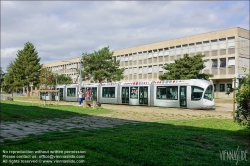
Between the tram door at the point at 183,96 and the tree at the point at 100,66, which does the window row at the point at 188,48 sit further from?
the tram door at the point at 183,96

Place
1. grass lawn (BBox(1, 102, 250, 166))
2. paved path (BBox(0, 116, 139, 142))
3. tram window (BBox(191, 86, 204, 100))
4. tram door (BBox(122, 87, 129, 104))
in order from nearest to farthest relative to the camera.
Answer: grass lawn (BBox(1, 102, 250, 166)), paved path (BBox(0, 116, 139, 142)), tram window (BBox(191, 86, 204, 100)), tram door (BBox(122, 87, 129, 104))

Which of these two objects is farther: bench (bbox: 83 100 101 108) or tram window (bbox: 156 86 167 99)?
tram window (bbox: 156 86 167 99)

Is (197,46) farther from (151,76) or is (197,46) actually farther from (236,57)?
(151,76)

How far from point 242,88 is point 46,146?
6265 millimetres

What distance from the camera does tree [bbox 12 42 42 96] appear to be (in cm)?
6762

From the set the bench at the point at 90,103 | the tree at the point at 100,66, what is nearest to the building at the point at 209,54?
the tree at the point at 100,66

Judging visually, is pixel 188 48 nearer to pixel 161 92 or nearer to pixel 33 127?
pixel 161 92

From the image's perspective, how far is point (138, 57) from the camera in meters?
70.1

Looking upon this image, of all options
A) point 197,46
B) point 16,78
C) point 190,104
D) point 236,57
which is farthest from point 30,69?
point 190,104

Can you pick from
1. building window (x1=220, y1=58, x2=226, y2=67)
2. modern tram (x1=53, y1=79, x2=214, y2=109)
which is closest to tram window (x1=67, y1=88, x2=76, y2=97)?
modern tram (x1=53, y1=79, x2=214, y2=109)

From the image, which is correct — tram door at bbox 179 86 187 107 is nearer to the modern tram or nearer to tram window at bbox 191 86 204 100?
the modern tram

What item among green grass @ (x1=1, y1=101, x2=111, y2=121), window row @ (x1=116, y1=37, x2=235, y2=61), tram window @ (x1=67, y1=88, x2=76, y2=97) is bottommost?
green grass @ (x1=1, y1=101, x2=111, y2=121)

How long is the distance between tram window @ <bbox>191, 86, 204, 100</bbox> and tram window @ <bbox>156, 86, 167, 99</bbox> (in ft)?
9.78

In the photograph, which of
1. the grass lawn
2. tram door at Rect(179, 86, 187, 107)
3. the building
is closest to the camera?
the grass lawn
